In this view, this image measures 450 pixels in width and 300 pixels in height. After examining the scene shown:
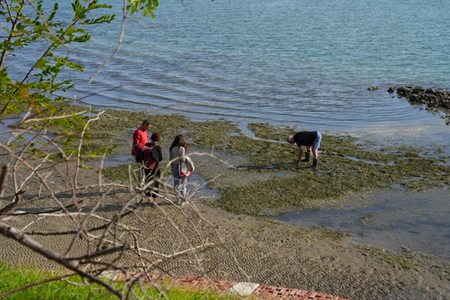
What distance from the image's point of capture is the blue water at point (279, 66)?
20.1 m

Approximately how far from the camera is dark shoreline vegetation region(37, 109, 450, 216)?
11.4 metres

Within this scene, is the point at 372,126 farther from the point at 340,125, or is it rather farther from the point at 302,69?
the point at 302,69

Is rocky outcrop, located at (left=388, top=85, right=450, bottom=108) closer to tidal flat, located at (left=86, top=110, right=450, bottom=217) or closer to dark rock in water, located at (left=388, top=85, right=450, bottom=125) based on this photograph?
dark rock in water, located at (left=388, top=85, right=450, bottom=125)

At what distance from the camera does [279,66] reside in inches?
1166

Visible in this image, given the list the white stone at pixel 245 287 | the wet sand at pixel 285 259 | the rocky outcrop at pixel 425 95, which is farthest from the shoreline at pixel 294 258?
the rocky outcrop at pixel 425 95

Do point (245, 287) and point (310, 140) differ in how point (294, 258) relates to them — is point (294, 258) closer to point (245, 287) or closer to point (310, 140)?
point (245, 287)

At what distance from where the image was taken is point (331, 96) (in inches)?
906

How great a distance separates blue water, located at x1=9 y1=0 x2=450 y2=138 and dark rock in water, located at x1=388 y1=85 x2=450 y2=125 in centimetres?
64

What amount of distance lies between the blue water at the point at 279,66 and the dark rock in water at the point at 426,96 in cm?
64

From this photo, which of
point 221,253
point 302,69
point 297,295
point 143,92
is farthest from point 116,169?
point 302,69

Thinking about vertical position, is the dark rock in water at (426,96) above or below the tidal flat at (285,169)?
above

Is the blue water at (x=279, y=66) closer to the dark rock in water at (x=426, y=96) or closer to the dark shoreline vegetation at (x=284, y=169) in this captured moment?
the dark rock in water at (x=426, y=96)

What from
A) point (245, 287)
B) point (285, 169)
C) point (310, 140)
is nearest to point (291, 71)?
point (310, 140)

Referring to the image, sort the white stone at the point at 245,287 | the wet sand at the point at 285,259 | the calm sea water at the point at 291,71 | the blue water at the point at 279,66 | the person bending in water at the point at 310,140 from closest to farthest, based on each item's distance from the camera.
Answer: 1. the white stone at the point at 245,287
2. the wet sand at the point at 285,259
3. the person bending in water at the point at 310,140
4. the calm sea water at the point at 291,71
5. the blue water at the point at 279,66
